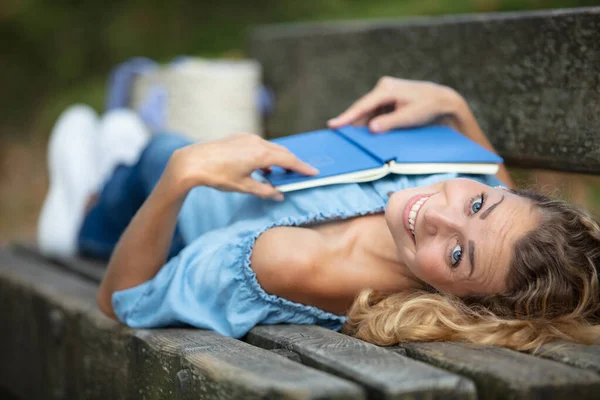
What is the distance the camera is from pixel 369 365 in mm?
1540

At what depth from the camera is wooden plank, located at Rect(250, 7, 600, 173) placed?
240 centimetres

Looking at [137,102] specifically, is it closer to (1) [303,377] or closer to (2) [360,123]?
(2) [360,123]

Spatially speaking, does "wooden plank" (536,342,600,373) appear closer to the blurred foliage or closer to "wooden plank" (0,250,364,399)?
"wooden plank" (0,250,364,399)

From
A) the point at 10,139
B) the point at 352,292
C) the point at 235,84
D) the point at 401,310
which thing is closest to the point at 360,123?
the point at 352,292

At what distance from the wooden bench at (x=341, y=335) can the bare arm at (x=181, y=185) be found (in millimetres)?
177

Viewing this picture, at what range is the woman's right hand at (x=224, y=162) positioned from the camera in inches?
82.5

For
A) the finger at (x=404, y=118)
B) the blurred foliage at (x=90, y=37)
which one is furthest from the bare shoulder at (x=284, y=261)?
the blurred foliage at (x=90, y=37)

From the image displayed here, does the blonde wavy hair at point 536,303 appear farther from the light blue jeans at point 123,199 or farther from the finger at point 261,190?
the light blue jeans at point 123,199

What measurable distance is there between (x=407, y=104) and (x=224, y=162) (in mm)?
755

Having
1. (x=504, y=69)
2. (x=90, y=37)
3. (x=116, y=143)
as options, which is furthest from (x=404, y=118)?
(x=90, y=37)

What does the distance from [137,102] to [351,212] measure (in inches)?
97.6

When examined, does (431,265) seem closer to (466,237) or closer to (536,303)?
(466,237)

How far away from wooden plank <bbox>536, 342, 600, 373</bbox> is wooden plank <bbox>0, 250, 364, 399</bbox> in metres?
0.48

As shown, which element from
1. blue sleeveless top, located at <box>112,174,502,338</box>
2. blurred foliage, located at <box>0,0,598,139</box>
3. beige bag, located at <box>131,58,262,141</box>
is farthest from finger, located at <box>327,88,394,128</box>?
blurred foliage, located at <box>0,0,598,139</box>
